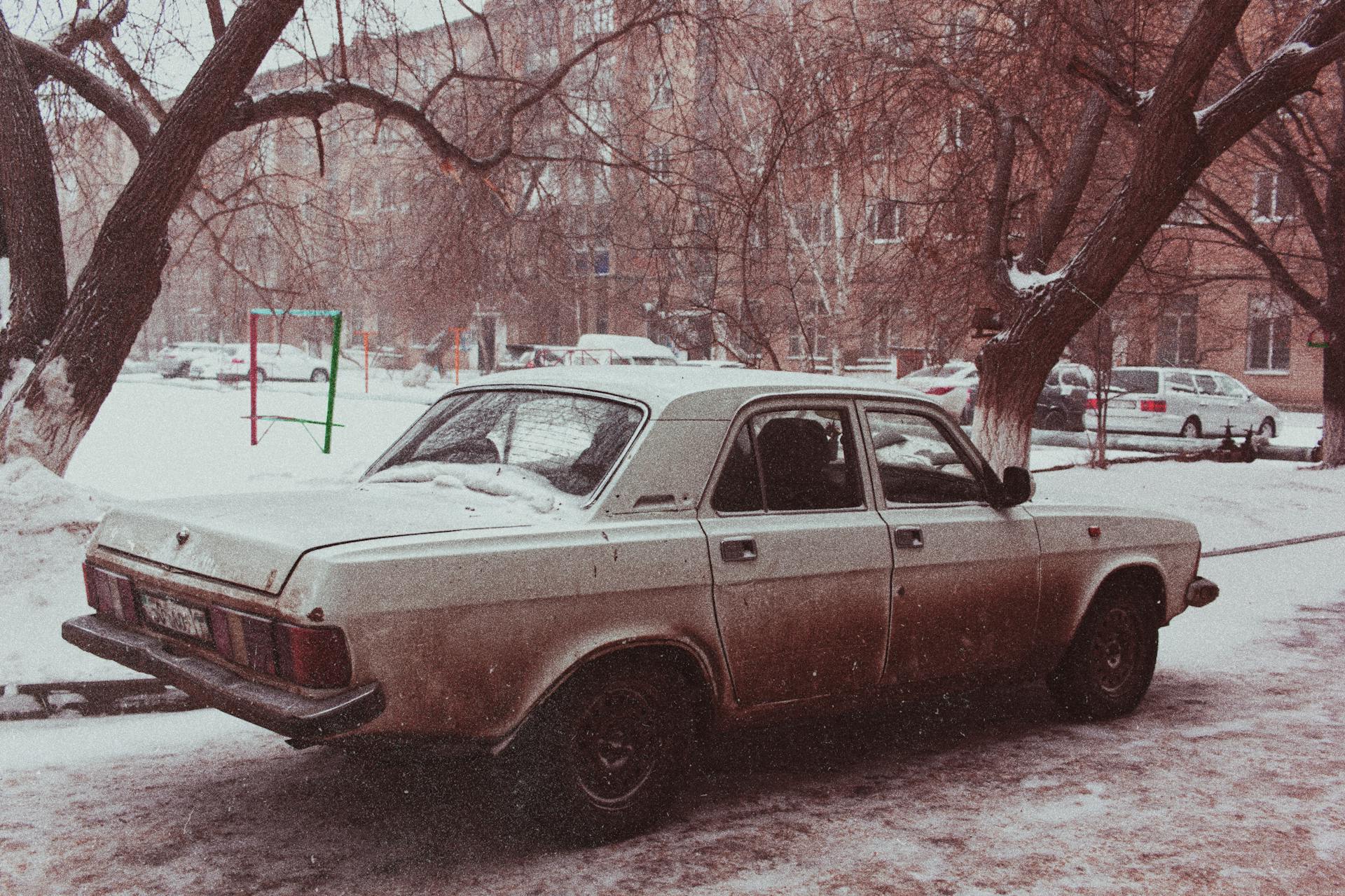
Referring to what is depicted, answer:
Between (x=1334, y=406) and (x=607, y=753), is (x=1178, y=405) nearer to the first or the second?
(x=1334, y=406)

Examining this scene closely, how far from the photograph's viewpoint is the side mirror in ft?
18.3

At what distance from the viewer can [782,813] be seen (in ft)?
15.6

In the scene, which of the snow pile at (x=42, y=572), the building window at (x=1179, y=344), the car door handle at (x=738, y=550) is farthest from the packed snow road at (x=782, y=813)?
the building window at (x=1179, y=344)

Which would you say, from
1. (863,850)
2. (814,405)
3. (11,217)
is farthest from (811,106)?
(863,850)

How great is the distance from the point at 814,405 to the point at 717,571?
3.01 ft

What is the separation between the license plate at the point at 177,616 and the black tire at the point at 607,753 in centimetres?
110

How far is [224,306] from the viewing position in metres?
16.8

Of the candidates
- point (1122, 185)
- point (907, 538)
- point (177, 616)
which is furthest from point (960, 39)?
point (177, 616)

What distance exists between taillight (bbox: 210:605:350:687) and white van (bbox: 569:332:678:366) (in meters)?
28.7

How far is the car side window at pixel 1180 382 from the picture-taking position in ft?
86.6

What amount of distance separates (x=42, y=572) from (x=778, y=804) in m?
4.87

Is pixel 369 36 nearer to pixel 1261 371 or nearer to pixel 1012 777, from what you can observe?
pixel 1012 777

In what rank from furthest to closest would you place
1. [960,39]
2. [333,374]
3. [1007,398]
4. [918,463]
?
[333,374]
[960,39]
[1007,398]
[918,463]

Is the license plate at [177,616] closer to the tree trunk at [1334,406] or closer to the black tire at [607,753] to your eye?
the black tire at [607,753]
